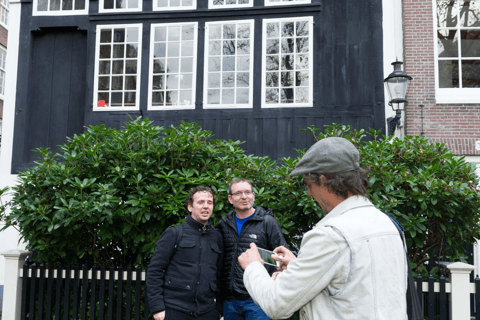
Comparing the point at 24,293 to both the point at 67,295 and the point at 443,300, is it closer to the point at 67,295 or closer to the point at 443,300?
the point at 67,295

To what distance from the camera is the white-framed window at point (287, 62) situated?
10.7 metres

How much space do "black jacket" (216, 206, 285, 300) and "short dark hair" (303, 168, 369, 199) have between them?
2233mm

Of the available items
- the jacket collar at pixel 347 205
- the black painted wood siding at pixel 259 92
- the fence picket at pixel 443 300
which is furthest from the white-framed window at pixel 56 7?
the jacket collar at pixel 347 205

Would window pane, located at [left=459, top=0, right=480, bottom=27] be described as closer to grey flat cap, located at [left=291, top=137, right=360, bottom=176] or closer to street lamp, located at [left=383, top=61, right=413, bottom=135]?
street lamp, located at [left=383, top=61, right=413, bottom=135]

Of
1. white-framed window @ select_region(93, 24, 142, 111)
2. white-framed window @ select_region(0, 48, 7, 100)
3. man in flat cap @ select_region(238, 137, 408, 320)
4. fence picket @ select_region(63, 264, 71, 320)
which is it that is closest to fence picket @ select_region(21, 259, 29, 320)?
fence picket @ select_region(63, 264, 71, 320)

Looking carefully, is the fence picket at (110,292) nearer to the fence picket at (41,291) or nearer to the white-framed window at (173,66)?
the fence picket at (41,291)

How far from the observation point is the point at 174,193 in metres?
4.99

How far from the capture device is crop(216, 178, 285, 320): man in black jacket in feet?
12.8

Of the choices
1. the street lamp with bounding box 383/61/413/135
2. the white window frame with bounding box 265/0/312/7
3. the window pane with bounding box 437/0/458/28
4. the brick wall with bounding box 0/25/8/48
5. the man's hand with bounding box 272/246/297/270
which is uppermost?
the brick wall with bounding box 0/25/8/48

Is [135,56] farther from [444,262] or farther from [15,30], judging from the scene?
[444,262]

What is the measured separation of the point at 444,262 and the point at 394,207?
912 mm

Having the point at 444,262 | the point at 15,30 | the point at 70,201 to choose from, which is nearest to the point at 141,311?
the point at 70,201

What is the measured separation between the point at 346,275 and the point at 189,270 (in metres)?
2.44

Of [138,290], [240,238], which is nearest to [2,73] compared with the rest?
[138,290]
